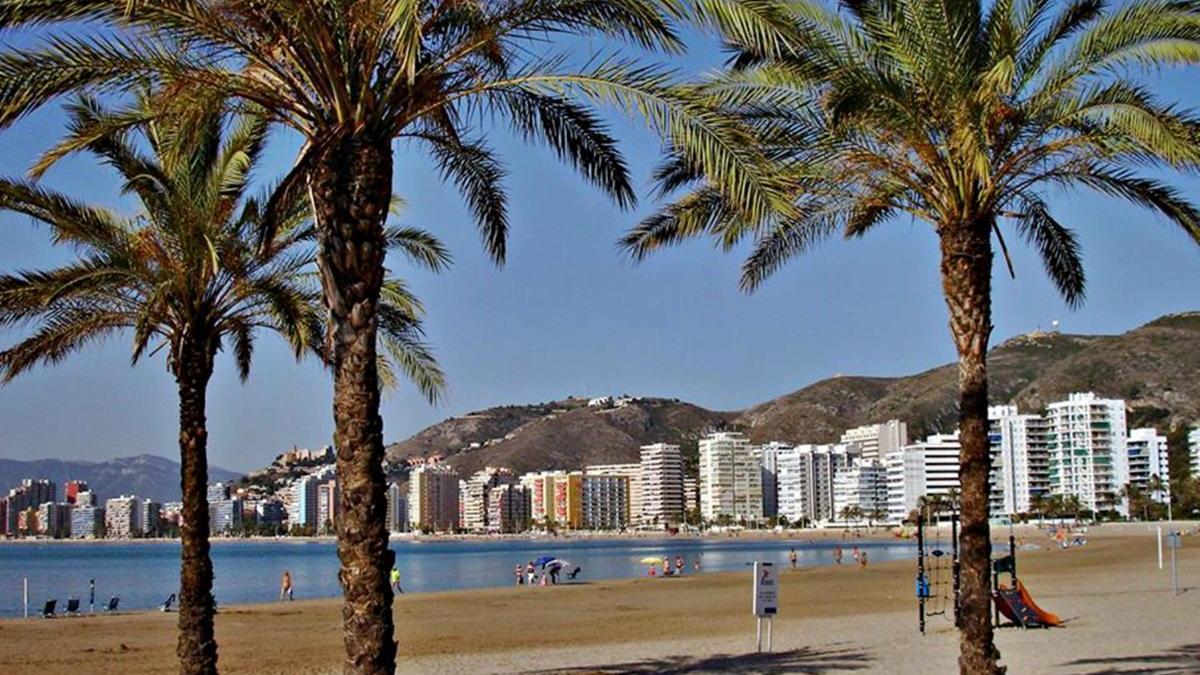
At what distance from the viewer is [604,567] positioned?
86250mm

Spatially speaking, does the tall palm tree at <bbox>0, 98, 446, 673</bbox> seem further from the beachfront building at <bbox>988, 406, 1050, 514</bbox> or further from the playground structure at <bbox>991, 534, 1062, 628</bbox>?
the beachfront building at <bbox>988, 406, 1050, 514</bbox>

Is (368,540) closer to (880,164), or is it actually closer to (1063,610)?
(880,164)

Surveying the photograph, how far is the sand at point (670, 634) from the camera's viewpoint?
1761cm

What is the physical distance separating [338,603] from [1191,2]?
129 ft

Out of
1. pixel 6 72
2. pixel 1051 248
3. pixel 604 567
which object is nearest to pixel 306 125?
pixel 6 72

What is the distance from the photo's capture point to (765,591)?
54.3 feet

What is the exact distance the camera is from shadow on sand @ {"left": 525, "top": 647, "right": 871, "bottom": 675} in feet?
54.2

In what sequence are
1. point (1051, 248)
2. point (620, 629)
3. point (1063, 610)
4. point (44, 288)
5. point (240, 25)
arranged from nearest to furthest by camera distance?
point (240, 25) < point (44, 288) < point (1051, 248) < point (1063, 610) < point (620, 629)

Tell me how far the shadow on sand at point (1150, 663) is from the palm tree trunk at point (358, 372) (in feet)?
31.7

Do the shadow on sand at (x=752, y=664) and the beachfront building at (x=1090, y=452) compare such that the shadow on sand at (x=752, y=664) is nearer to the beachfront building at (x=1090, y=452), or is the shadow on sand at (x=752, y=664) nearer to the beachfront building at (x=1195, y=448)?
the beachfront building at (x=1090, y=452)

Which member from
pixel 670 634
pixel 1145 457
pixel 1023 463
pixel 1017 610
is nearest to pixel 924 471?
pixel 1023 463

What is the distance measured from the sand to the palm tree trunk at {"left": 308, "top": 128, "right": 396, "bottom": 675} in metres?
8.69

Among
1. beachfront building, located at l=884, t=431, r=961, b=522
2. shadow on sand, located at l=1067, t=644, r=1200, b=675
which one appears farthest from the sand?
beachfront building, located at l=884, t=431, r=961, b=522

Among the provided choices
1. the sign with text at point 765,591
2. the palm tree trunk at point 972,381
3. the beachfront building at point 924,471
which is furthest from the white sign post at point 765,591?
the beachfront building at point 924,471
